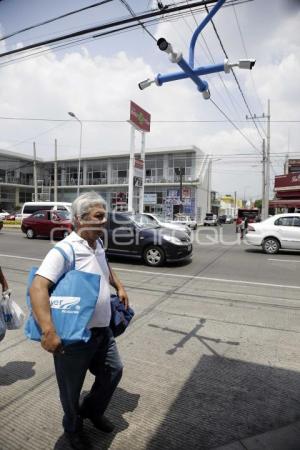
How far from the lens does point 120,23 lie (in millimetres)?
6727

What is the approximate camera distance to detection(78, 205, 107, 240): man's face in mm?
2523

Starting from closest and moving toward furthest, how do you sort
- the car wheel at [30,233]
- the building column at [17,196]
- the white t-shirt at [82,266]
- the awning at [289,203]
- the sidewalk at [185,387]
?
1. the white t-shirt at [82,266]
2. the sidewalk at [185,387]
3. the car wheel at [30,233]
4. the awning at [289,203]
5. the building column at [17,196]

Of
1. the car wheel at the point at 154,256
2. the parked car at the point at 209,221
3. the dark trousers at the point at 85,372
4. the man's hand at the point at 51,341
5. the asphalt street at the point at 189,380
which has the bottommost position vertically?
the parked car at the point at 209,221

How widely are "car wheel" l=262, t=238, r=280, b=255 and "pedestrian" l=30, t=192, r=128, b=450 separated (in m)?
12.0

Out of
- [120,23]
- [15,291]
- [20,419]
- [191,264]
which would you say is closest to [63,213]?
[191,264]

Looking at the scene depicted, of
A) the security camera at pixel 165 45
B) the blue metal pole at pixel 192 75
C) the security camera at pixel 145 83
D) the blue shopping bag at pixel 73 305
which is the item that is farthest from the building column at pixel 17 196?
the blue shopping bag at pixel 73 305

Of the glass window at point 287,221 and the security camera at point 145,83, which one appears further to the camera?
the glass window at point 287,221

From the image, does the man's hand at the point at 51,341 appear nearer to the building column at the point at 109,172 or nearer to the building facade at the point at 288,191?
the building facade at the point at 288,191

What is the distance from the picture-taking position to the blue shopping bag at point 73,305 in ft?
7.20

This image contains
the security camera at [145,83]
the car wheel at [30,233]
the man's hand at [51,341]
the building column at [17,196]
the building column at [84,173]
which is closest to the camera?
the man's hand at [51,341]

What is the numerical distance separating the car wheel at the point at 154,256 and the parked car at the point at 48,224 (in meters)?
8.02

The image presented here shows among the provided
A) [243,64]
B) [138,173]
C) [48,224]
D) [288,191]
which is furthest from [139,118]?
[243,64]

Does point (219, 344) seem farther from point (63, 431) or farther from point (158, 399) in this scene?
point (63, 431)

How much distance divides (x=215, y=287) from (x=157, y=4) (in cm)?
563
